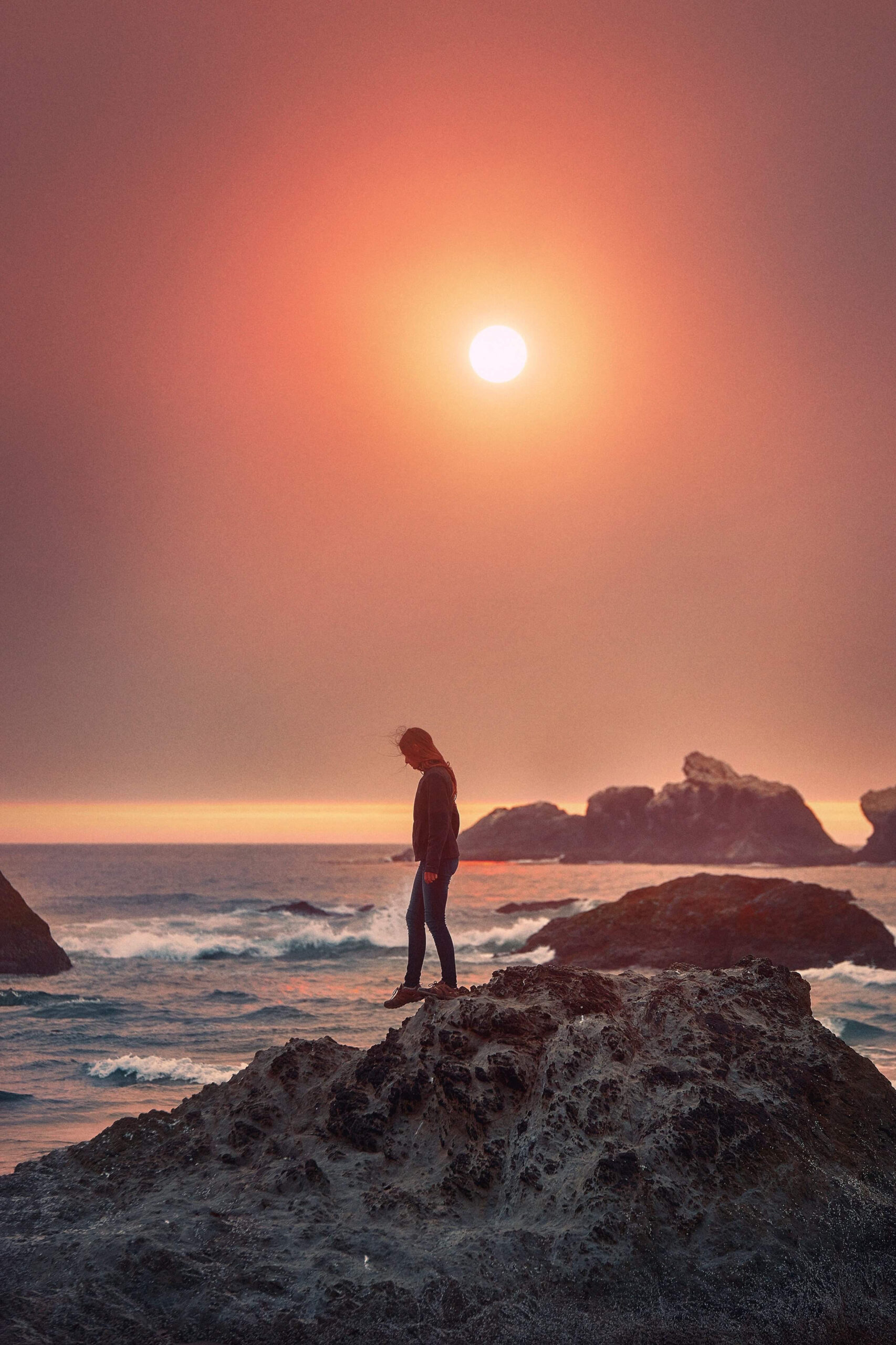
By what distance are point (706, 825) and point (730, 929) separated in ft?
369

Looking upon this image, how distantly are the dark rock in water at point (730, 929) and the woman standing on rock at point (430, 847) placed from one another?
48.4ft

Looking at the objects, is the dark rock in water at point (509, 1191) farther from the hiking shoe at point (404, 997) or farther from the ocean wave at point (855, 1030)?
the ocean wave at point (855, 1030)

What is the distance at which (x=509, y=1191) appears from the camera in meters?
4.52

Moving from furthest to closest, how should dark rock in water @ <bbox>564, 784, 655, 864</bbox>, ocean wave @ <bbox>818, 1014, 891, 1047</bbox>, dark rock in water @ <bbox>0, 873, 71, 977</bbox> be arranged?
dark rock in water @ <bbox>564, 784, 655, 864</bbox> < dark rock in water @ <bbox>0, 873, 71, 977</bbox> < ocean wave @ <bbox>818, 1014, 891, 1047</bbox>

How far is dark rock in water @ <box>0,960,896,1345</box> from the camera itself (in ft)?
12.6

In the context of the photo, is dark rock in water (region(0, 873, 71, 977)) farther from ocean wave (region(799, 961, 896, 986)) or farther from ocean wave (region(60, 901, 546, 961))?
ocean wave (region(799, 961, 896, 986))

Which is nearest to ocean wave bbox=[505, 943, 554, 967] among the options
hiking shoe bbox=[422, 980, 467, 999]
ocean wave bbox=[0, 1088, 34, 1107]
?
ocean wave bbox=[0, 1088, 34, 1107]

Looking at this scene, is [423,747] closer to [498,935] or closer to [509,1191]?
[509,1191]

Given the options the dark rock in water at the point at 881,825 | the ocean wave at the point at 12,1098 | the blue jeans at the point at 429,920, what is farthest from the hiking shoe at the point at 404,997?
the dark rock in water at the point at 881,825

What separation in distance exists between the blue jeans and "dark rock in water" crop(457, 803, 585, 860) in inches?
5494

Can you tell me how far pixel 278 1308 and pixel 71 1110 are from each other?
23.4ft

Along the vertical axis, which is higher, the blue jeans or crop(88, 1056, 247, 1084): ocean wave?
the blue jeans

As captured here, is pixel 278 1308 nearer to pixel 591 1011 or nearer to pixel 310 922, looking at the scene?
pixel 591 1011

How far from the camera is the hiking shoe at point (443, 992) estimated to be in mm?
5949
